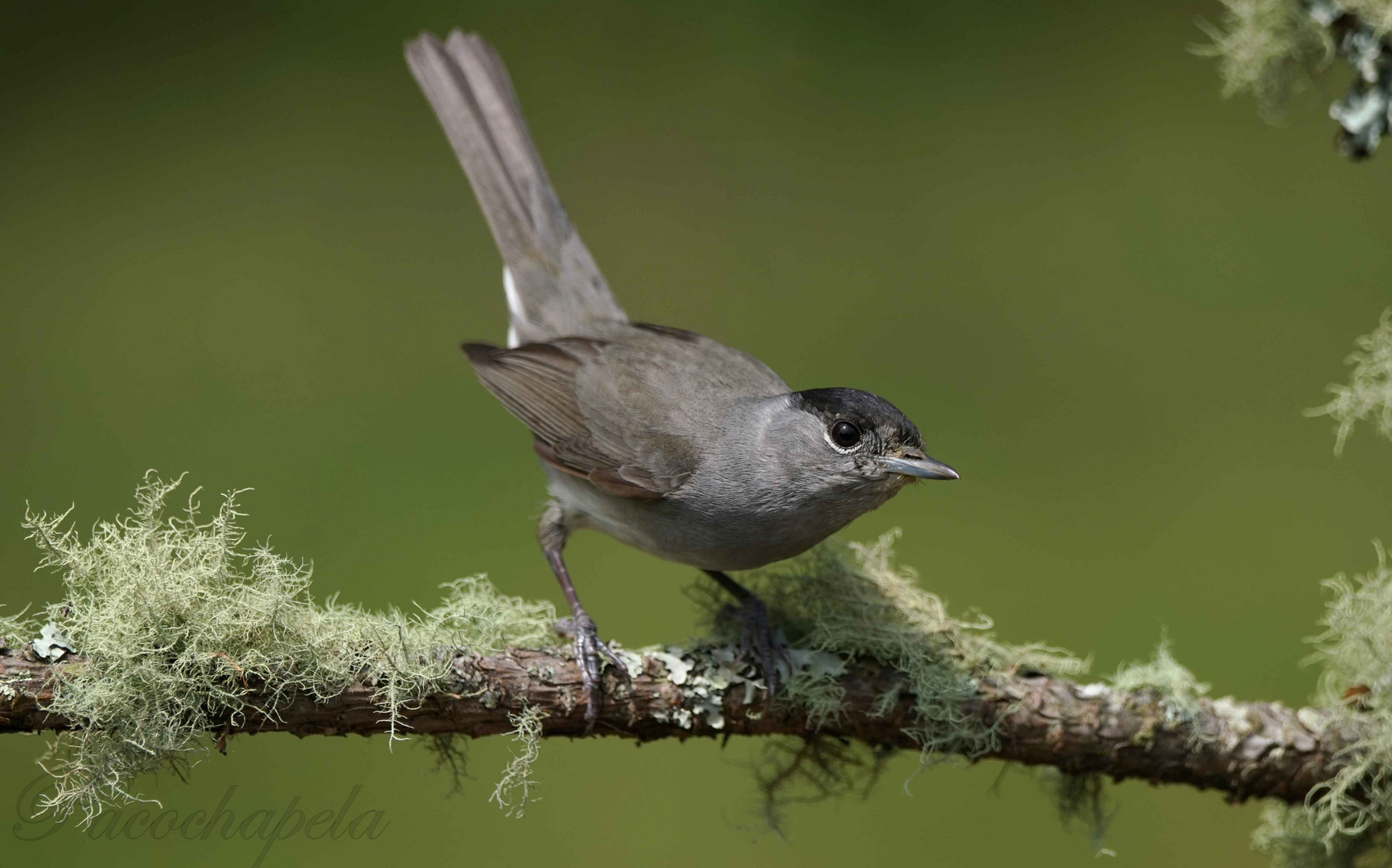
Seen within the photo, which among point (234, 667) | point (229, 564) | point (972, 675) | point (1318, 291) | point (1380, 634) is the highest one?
point (1318, 291)

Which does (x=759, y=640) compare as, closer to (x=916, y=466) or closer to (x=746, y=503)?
(x=746, y=503)

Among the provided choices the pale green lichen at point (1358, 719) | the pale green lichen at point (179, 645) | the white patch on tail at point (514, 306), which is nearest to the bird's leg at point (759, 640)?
the pale green lichen at point (179, 645)

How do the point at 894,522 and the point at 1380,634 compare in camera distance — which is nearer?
the point at 1380,634

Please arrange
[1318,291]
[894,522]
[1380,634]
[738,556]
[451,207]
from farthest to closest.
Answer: [451,207] → [1318,291] → [894,522] → [738,556] → [1380,634]

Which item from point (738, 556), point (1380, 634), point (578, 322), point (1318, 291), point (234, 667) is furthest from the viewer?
point (1318, 291)

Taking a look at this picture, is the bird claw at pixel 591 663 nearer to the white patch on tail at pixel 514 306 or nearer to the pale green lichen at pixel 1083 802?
the pale green lichen at pixel 1083 802

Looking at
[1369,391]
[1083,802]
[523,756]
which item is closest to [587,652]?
[523,756]

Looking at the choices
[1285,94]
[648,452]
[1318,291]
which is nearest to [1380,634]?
[1285,94]

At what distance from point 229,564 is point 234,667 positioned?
0.19m

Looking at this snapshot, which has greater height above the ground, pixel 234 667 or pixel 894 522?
pixel 894 522

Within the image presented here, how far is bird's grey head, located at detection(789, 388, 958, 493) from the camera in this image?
2.35 m

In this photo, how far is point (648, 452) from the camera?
2654 millimetres

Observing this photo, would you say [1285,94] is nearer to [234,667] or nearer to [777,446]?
[777,446]

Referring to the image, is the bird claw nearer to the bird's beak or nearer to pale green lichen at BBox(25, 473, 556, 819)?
pale green lichen at BBox(25, 473, 556, 819)
